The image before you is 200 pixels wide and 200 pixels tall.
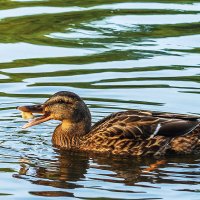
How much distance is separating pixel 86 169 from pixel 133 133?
1.26 m

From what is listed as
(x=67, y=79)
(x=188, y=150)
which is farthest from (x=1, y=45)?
(x=188, y=150)

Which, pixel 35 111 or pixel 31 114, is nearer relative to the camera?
pixel 35 111

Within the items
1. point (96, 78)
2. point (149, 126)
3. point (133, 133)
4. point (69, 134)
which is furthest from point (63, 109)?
point (96, 78)

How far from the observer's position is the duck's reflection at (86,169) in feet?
41.7

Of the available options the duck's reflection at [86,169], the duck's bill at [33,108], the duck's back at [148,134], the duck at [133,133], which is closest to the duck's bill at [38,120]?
the duck at [133,133]

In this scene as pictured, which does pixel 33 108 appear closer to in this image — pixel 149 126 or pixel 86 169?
pixel 149 126

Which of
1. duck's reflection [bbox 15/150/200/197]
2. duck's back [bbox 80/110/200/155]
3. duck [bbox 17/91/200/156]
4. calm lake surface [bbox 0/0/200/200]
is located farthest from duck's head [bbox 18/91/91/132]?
duck's reflection [bbox 15/150/200/197]

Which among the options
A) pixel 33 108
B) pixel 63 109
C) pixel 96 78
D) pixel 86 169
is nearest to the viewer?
pixel 86 169

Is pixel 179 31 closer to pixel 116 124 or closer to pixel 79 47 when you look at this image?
pixel 79 47

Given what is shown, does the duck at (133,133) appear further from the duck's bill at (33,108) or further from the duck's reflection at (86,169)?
the duck's reflection at (86,169)

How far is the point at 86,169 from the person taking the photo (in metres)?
13.3

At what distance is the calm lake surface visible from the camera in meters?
12.6

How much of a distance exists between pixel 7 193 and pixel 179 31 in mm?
9009

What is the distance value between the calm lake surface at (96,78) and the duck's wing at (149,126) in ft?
1.35
